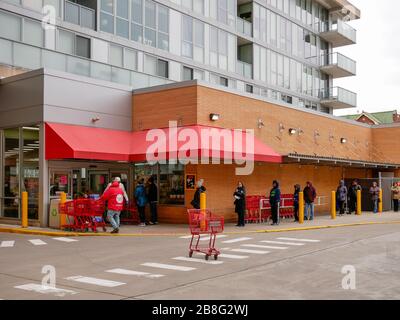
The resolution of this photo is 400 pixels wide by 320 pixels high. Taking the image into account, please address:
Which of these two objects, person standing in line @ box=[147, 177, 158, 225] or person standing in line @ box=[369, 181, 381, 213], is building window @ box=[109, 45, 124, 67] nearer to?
person standing in line @ box=[147, 177, 158, 225]

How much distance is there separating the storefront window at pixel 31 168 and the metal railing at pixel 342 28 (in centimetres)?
3452

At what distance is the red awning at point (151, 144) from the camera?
17.5m

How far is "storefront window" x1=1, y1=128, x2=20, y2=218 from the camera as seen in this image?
19.1 meters

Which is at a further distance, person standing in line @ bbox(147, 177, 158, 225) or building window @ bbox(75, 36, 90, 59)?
building window @ bbox(75, 36, 90, 59)

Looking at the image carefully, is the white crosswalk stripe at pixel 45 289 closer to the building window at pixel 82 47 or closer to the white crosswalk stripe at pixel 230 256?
the white crosswalk stripe at pixel 230 256

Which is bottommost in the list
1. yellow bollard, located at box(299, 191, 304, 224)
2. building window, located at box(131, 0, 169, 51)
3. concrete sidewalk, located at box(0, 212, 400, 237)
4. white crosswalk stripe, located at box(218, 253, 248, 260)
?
→ white crosswalk stripe, located at box(218, 253, 248, 260)

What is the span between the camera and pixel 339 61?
150ft

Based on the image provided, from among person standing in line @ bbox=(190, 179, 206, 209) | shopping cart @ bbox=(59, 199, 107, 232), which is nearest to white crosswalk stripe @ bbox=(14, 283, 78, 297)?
shopping cart @ bbox=(59, 199, 107, 232)

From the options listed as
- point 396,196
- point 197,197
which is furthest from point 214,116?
point 396,196

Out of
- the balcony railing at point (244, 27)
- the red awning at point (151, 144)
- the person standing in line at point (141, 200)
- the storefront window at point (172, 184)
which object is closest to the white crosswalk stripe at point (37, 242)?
the red awning at point (151, 144)

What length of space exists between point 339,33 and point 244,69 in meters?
14.0

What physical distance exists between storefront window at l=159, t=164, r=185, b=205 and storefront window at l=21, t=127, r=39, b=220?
4852 millimetres

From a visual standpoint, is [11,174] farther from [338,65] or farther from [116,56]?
[338,65]

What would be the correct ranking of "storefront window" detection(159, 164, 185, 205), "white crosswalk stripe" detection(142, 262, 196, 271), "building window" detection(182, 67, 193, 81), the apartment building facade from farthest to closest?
"building window" detection(182, 67, 193, 81)
the apartment building facade
"storefront window" detection(159, 164, 185, 205)
"white crosswalk stripe" detection(142, 262, 196, 271)
